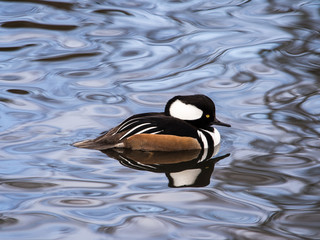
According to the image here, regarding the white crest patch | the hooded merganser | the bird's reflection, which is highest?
the white crest patch

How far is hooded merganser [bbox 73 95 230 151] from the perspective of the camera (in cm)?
754

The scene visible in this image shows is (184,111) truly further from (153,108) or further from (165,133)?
(153,108)

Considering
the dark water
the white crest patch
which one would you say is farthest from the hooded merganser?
the dark water

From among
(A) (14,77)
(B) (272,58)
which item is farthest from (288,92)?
(A) (14,77)

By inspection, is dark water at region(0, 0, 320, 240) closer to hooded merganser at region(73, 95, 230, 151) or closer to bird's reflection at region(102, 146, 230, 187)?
bird's reflection at region(102, 146, 230, 187)

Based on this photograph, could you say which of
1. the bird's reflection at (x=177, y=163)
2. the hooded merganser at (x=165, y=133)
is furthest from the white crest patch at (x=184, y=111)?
the bird's reflection at (x=177, y=163)

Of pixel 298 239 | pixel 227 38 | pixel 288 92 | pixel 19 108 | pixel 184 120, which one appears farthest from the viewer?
pixel 227 38

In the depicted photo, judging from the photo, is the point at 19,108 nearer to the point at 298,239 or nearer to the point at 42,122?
the point at 42,122

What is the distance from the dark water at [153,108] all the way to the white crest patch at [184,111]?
0.44 m

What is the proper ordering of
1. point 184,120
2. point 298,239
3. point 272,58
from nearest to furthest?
point 298,239
point 184,120
point 272,58

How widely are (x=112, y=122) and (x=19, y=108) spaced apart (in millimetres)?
1159

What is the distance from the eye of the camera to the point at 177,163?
7.31m

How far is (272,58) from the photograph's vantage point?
34.3 ft

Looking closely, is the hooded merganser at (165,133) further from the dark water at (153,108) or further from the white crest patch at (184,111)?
the dark water at (153,108)
